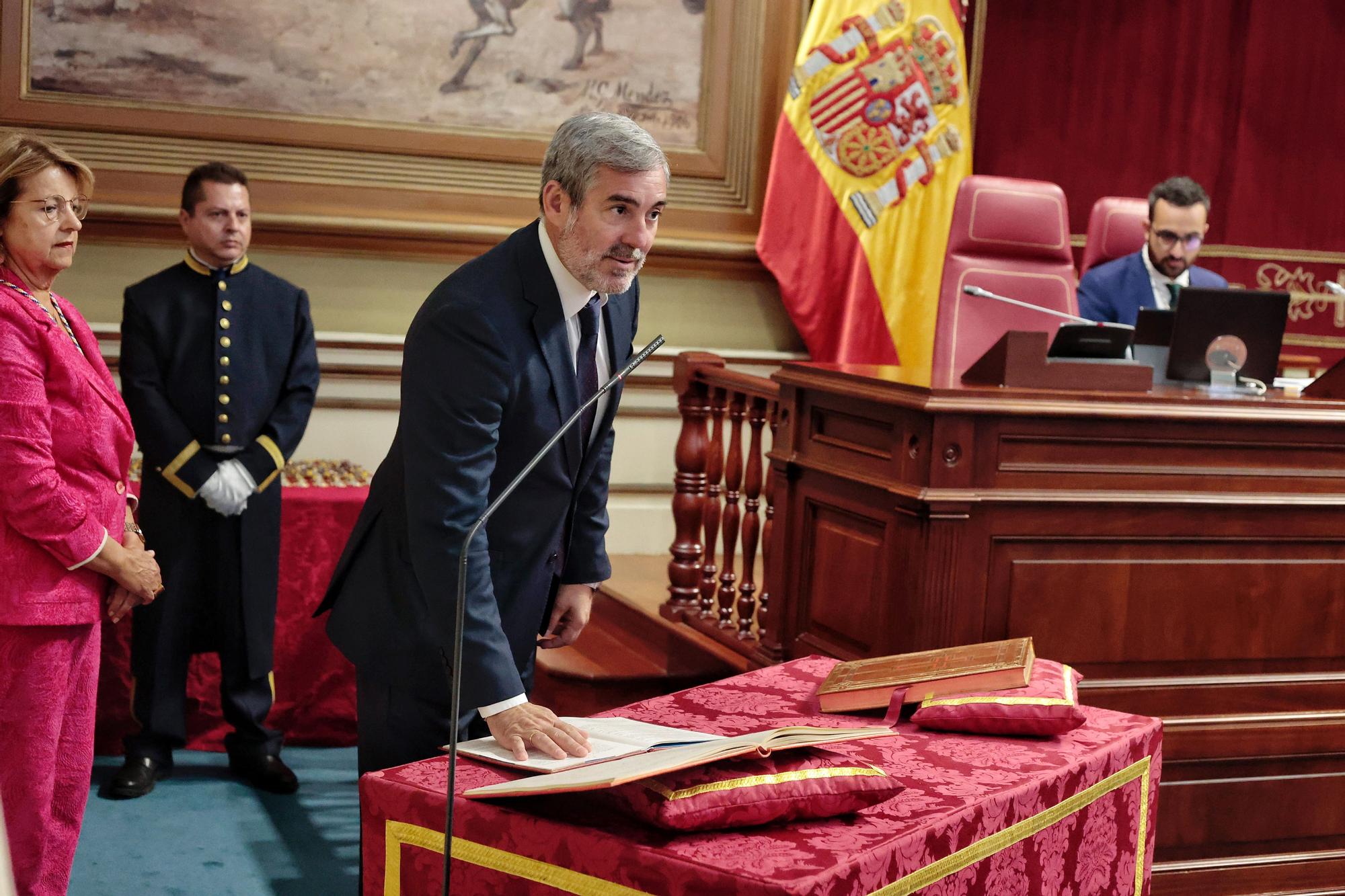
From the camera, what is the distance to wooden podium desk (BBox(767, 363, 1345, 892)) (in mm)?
2580

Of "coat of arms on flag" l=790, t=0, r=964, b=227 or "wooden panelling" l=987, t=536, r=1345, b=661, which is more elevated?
"coat of arms on flag" l=790, t=0, r=964, b=227

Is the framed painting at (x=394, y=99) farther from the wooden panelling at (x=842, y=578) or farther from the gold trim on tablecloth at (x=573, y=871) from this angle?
the gold trim on tablecloth at (x=573, y=871)

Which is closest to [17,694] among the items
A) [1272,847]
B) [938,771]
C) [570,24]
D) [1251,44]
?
[938,771]

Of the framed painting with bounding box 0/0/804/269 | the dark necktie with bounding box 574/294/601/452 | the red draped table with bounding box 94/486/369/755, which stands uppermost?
the framed painting with bounding box 0/0/804/269

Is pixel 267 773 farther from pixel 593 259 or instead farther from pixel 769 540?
pixel 593 259

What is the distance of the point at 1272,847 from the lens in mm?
2830

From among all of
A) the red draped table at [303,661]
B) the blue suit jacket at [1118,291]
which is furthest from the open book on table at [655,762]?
the blue suit jacket at [1118,291]

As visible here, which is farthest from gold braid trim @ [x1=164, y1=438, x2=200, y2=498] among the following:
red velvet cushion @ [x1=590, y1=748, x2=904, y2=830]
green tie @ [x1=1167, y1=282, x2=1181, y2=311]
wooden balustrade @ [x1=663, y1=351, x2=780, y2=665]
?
green tie @ [x1=1167, y1=282, x2=1181, y2=311]

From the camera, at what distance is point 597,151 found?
1.67 meters

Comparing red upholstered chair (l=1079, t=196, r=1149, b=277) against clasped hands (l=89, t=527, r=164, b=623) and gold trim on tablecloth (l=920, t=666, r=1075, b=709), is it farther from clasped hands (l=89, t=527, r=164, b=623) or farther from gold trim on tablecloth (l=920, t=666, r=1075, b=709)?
clasped hands (l=89, t=527, r=164, b=623)

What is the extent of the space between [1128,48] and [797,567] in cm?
357

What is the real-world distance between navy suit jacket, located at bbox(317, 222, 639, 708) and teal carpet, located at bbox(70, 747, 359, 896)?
113cm

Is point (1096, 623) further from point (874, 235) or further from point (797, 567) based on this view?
point (874, 235)

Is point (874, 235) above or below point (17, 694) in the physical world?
above
